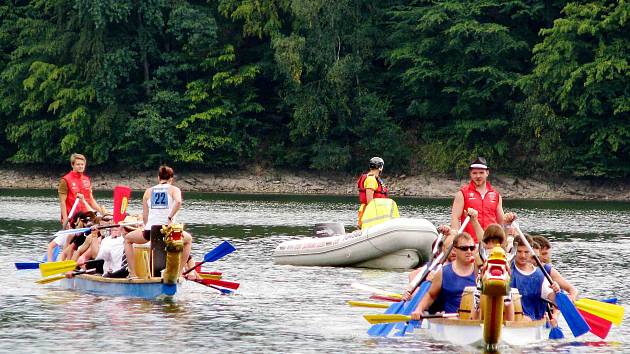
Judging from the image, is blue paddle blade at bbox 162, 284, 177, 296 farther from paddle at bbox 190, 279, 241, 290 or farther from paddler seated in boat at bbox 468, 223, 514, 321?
paddler seated in boat at bbox 468, 223, 514, 321

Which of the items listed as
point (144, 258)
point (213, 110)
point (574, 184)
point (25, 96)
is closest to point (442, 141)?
point (574, 184)

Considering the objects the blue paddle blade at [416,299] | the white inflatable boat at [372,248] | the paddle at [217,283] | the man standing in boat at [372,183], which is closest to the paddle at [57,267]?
the paddle at [217,283]

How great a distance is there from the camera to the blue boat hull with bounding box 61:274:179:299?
19.5m

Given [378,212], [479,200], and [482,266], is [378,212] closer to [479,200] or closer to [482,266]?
[479,200]

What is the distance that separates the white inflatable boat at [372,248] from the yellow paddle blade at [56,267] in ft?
19.7

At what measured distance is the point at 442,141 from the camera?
6166 cm

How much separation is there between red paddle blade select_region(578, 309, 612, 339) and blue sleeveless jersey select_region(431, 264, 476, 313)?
1808mm

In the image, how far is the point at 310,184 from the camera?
206 ft

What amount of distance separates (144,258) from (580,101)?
1502 inches

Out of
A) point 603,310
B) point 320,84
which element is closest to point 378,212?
point 603,310

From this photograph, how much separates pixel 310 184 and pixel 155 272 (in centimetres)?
4322

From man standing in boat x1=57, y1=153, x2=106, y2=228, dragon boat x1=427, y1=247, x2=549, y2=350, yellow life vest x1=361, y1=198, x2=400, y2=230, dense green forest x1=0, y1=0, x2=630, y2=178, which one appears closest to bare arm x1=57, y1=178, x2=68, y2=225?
man standing in boat x1=57, y1=153, x2=106, y2=228

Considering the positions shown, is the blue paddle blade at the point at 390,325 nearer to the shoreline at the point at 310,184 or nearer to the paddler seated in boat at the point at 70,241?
the paddler seated in boat at the point at 70,241

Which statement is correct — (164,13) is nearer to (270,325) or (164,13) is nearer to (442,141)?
(442,141)
